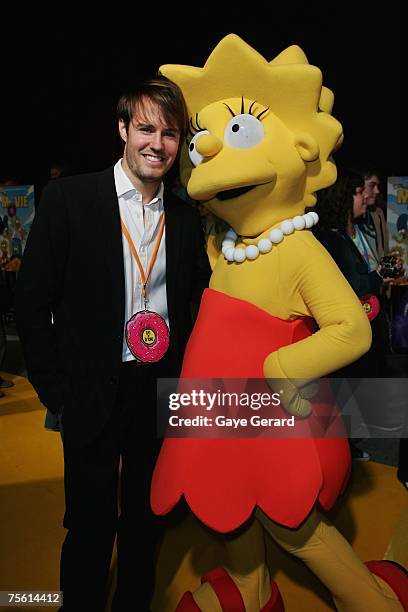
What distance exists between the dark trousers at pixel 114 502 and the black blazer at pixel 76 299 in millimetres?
76

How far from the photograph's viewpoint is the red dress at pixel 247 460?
1487mm

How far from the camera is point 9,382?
13.6 feet

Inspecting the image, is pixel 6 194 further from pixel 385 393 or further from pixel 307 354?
pixel 307 354

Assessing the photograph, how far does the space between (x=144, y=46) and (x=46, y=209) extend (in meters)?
3.63

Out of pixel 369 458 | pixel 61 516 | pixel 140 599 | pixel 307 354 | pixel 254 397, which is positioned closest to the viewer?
pixel 307 354

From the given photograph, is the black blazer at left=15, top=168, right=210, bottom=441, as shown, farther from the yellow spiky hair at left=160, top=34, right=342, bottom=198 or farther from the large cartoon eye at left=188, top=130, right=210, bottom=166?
the yellow spiky hair at left=160, top=34, right=342, bottom=198

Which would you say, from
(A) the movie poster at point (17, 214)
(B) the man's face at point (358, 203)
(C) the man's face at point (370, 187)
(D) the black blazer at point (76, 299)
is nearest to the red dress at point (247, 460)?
(D) the black blazer at point (76, 299)

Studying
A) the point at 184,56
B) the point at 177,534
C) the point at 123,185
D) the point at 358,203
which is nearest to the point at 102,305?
the point at 123,185

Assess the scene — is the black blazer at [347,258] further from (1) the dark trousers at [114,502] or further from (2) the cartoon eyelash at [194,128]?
(1) the dark trousers at [114,502]

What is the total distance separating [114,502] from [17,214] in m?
5.30

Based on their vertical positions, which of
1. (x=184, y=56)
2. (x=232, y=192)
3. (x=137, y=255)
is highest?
(x=184, y=56)

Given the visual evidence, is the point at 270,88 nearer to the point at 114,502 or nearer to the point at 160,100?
the point at 160,100

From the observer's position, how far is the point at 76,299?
1.54 meters

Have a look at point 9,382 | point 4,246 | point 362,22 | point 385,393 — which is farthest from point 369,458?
point 4,246
